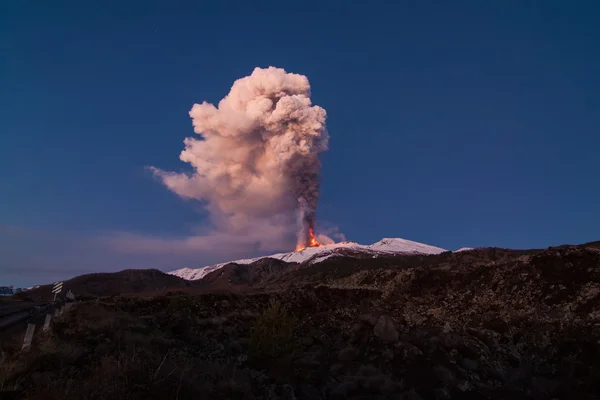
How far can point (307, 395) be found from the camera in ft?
32.2

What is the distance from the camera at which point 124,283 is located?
7362 centimetres

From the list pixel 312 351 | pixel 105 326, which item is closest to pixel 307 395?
pixel 312 351

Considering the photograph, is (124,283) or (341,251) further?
(341,251)

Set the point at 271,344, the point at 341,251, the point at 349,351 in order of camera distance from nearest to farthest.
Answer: the point at 271,344 → the point at 349,351 → the point at 341,251

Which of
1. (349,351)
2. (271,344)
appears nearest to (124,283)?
(349,351)

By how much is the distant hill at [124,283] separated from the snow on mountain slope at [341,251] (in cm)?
2396

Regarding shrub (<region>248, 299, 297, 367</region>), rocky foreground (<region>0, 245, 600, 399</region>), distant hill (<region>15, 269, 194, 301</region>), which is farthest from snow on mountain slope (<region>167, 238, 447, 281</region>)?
shrub (<region>248, 299, 297, 367</region>)

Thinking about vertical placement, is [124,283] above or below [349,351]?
above

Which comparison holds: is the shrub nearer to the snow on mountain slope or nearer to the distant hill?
the distant hill

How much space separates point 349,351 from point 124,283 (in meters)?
69.3

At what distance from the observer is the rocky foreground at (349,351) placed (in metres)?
6.21

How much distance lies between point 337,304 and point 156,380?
19339mm

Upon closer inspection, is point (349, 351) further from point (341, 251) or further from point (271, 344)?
point (341, 251)

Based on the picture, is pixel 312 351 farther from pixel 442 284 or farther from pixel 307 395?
pixel 442 284
